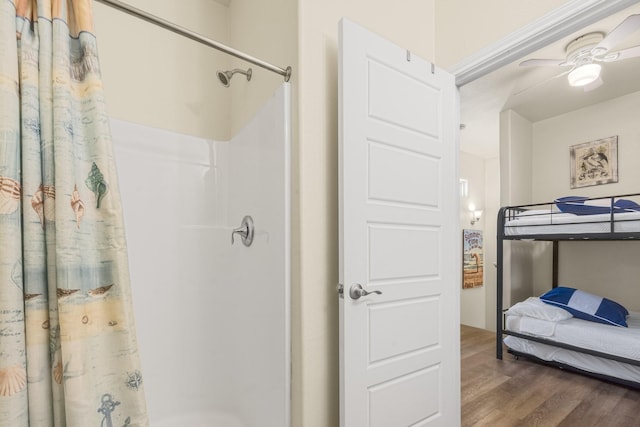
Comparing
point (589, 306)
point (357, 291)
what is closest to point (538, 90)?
point (589, 306)

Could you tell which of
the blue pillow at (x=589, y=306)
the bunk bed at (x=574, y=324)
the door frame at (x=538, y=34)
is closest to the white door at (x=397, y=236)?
the door frame at (x=538, y=34)

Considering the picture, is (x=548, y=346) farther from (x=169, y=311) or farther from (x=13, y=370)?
(x=13, y=370)

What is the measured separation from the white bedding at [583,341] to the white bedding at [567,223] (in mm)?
840

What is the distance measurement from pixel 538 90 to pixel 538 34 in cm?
251

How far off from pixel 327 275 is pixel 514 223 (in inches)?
108

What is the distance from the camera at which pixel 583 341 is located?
2.73 metres

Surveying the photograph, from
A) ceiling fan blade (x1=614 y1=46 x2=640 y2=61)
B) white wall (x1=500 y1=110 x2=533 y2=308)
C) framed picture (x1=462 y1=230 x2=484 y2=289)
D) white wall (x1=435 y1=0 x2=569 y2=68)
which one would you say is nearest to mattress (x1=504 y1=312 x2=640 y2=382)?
white wall (x1=500 y1=110 x2=533 y2=308)

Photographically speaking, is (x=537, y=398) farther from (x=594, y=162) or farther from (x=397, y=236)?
(x=594, y=162)

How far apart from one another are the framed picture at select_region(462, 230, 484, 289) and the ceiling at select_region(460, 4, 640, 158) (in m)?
1.55

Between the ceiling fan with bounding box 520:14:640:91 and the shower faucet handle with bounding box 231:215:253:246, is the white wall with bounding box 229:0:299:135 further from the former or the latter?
the ceiling fan with bounding box 520:14:640:91

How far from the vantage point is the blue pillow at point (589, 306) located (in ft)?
9.16

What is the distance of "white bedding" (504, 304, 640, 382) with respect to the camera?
2.52 metres

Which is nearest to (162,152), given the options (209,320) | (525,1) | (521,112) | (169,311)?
(169,311)

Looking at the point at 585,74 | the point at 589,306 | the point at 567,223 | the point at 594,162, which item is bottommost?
the point at 589,306
